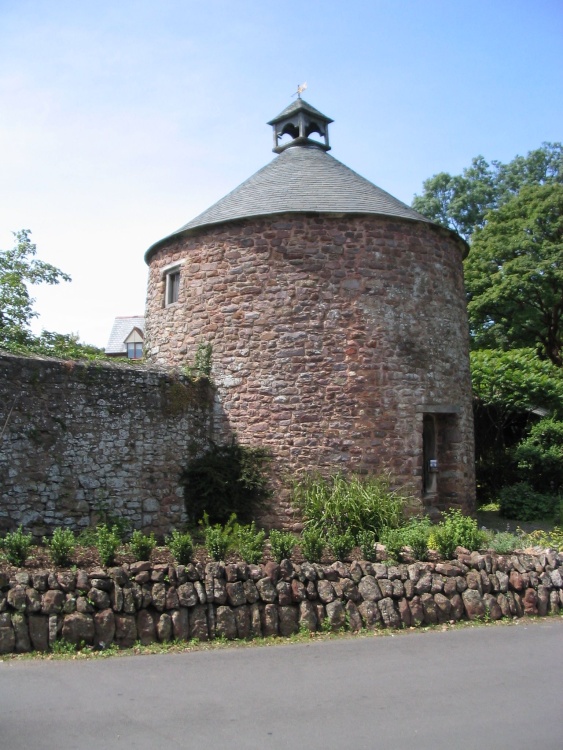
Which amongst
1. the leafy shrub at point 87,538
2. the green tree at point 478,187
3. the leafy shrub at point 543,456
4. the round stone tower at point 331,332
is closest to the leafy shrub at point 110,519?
the leafy shrub at point 87,538

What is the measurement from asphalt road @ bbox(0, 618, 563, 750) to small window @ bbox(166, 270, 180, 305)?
8060mm

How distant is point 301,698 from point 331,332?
7246 mm

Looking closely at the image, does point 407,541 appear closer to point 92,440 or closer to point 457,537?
point 457,537

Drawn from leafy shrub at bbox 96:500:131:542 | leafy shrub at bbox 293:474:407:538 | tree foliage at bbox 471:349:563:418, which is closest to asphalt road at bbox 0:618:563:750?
leafy shrub at bbox 293:474:407:538

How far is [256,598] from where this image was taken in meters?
7.84

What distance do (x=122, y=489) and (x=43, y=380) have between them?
212cm

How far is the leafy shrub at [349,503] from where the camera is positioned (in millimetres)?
10961

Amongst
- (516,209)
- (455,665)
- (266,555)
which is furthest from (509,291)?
(455,665)

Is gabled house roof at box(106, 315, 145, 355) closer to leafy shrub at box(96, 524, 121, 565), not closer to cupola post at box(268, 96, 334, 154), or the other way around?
cupola post at box(268, 96, 334, 154)

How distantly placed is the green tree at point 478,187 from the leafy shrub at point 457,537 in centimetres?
2530

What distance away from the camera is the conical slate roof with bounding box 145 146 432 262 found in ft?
41.9

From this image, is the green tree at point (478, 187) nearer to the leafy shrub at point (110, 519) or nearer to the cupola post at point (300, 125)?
the cupola post at point (300, 125)

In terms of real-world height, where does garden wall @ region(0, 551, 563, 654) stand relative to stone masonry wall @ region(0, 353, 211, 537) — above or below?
below

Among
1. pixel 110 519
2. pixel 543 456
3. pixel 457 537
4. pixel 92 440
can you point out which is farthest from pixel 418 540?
pixel 543 456
